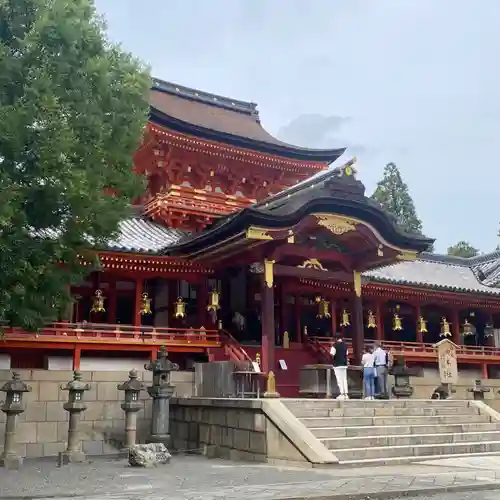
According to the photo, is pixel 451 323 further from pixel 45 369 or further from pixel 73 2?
pixel 73 2

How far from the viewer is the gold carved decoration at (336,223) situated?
18828 mm

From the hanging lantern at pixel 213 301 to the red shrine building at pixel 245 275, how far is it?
0.07 metres

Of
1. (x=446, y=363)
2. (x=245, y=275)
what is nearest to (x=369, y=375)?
(x=446, y=363)

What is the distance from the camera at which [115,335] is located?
18719mm

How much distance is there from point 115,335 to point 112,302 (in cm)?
204

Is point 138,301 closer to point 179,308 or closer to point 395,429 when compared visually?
point 179,308

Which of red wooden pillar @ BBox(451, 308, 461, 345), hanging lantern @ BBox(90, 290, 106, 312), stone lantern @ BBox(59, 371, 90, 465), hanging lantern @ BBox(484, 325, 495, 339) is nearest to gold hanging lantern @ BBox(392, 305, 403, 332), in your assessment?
red wooden pillar @ BBox(451, 308, 461, 345)

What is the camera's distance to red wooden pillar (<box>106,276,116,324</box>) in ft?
66.9

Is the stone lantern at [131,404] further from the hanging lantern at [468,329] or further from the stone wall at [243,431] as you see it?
the hanging lantern at [468,329]

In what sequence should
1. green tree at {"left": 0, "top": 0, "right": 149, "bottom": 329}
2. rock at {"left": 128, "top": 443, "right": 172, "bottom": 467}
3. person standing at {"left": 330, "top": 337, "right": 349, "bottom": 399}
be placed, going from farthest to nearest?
person standing at {"left": 330, "top": 337, "right": 349, "bottom": 399} < rock at {"left": 128, "top": 443, "right": 172, "bottom": 467} < green tree at {"left": 0, "top": 0, "right": 149, "bottom": 329}

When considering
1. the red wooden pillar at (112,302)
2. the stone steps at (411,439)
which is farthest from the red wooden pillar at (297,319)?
the stone steps at (411,439)

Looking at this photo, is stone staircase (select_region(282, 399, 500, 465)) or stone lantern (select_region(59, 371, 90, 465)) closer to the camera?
stone staircase (select_region(282, 399, 500, 465))

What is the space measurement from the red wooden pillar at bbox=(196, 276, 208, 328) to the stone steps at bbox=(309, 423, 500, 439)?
7.82 metres

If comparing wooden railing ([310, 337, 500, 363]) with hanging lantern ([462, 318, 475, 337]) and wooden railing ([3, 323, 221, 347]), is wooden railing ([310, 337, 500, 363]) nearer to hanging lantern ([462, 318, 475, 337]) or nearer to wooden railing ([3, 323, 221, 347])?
hanging lantern ([462, 318, 475, 337])
